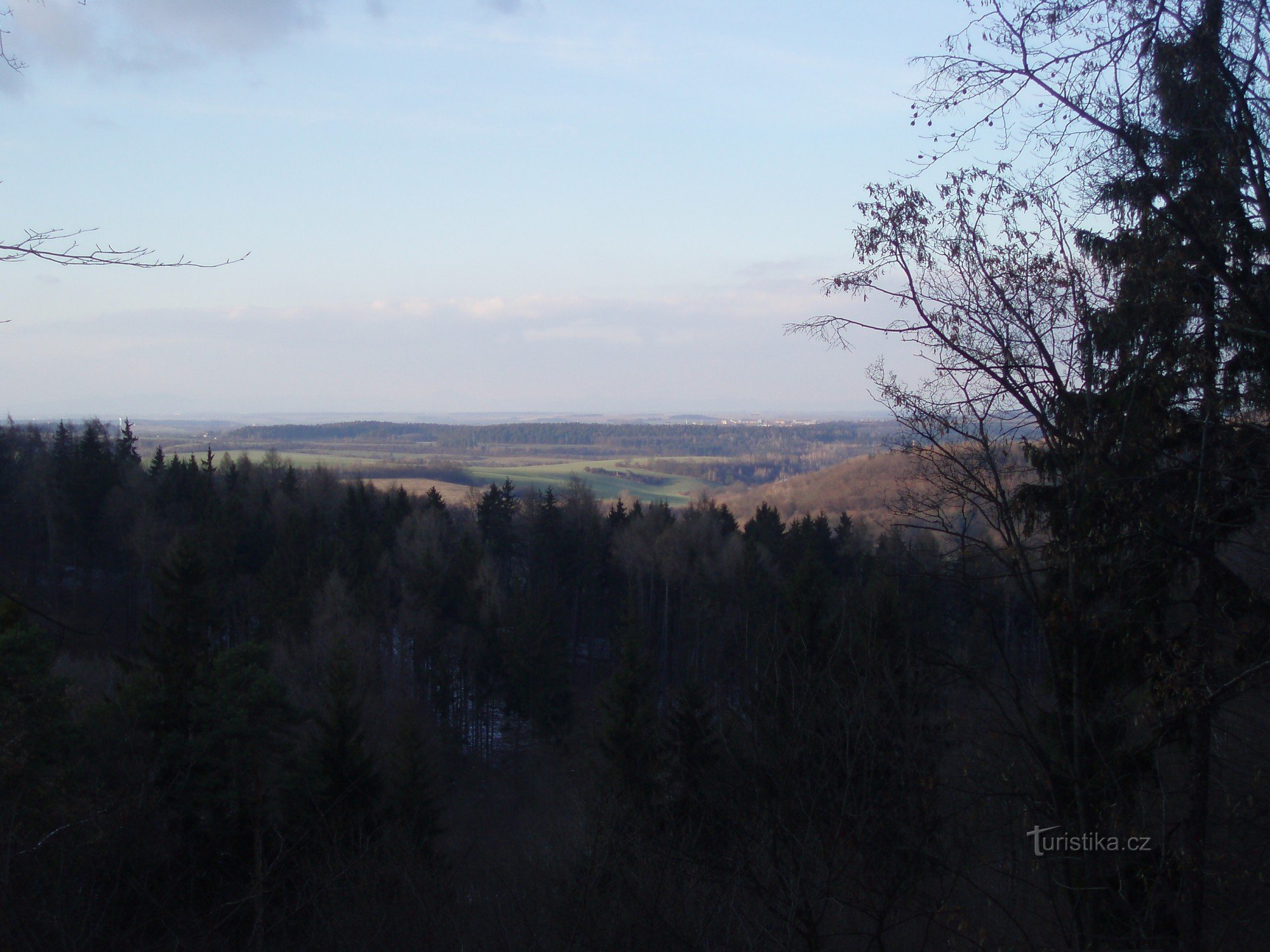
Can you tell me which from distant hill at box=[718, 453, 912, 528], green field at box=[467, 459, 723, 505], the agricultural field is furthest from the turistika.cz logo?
green field at box=[467, 459, 723, 505]

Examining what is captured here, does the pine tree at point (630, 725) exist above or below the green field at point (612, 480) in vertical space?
below

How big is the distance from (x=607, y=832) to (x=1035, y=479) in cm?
573

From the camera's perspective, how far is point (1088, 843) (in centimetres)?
786

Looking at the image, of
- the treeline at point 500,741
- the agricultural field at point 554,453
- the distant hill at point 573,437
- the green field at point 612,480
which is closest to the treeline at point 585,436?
the distant hill at point 573,437

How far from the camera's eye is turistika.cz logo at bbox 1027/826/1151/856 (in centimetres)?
777

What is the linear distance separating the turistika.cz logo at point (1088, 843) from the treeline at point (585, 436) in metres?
92.6

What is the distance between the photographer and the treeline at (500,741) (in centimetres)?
735

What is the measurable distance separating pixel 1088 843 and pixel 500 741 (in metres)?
32.4

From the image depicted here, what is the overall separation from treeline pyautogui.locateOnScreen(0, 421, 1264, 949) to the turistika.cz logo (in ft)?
1.03

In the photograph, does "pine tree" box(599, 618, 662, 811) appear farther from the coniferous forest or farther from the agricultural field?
the agricultural field

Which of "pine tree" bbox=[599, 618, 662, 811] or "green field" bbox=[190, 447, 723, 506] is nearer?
"pine tree" bbox=[599, 618, 662, 811]

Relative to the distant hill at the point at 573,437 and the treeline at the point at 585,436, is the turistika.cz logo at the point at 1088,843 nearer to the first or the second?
the distant hill at the point at 573,437

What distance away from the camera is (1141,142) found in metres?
7.27

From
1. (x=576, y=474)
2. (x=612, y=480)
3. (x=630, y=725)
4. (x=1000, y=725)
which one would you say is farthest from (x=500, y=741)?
(x=612, y=480)
